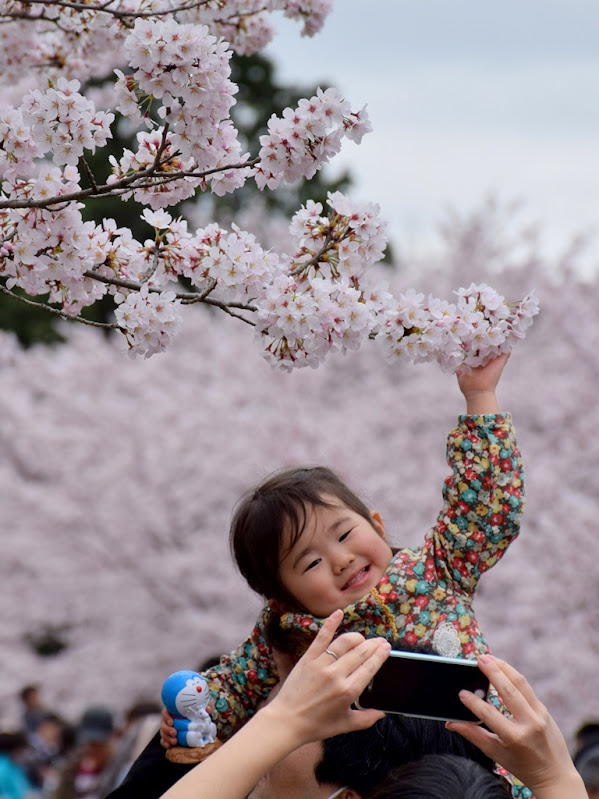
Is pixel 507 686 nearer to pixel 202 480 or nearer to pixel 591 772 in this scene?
pixel 591 772

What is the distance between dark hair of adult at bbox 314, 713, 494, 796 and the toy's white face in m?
0.42

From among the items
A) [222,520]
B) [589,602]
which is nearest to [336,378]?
[222,520]

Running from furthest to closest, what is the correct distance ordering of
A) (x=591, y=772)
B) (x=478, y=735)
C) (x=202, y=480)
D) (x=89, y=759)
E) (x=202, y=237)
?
(x=202, y=480)
(x=89, y=759)
(x=591, y=772)
(x=202, y=237)
(x=478, y=735)

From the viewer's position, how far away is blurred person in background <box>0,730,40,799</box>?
19.5 ft

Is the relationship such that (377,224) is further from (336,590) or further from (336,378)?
(336,378)

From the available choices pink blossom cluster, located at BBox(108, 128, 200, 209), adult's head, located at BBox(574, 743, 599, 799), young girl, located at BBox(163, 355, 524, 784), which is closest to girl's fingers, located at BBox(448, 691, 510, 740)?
young girl, located at BBox(163, 355, 524, 784)

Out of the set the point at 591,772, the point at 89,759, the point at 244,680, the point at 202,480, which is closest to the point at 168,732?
the point at 244,680

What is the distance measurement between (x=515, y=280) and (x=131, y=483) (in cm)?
487

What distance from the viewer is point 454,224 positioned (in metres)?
12.4

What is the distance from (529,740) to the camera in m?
1.53

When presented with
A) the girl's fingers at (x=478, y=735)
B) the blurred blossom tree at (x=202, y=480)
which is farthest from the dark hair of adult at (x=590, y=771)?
the blurred blossom tree at (x=202, y=480)

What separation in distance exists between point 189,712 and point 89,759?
3.49 metres

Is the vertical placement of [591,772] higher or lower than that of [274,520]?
lower

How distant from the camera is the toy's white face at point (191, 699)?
2.21 meters
